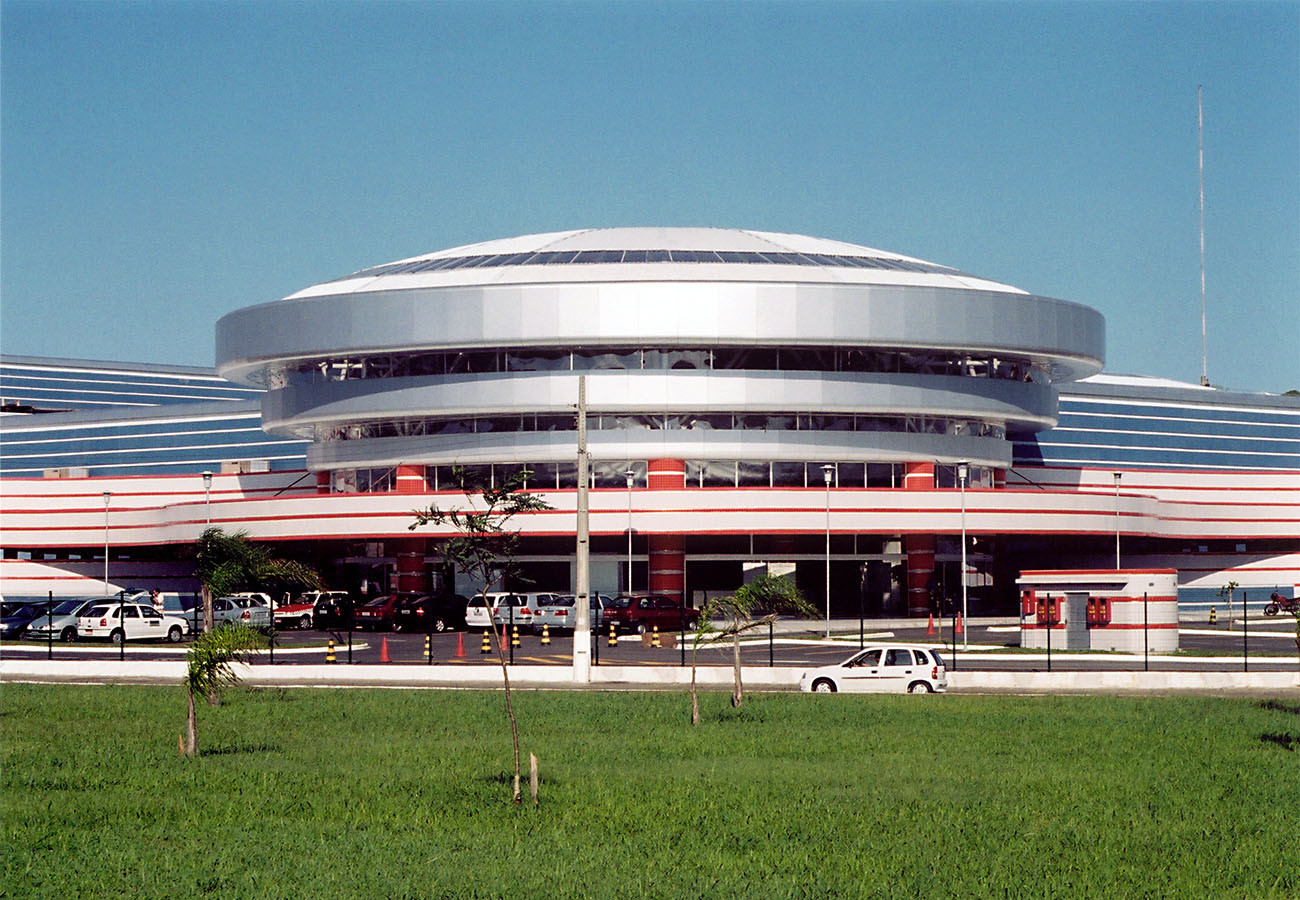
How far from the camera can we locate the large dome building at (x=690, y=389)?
88125 millimetres

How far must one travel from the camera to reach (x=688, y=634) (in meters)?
74.6

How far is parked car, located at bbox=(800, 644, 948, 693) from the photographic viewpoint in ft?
152

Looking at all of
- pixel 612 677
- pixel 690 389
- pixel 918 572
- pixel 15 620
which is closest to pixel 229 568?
pixel 612 677

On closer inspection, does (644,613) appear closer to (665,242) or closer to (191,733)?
(665,242)

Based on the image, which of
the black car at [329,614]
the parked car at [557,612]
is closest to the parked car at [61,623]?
the black car at [329,614]

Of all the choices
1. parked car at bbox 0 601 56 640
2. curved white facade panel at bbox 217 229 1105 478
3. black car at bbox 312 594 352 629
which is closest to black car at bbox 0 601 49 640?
parked car at bbox 0 601 56 640

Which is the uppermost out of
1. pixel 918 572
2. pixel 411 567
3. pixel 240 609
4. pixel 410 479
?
pixel 410 479

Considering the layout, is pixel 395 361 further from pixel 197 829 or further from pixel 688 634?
pixel 197 829

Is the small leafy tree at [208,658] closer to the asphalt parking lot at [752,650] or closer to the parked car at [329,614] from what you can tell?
the asphalt parking lot at [752,650]

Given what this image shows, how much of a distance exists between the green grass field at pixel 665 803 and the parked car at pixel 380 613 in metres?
38.3

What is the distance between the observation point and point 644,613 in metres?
75.6

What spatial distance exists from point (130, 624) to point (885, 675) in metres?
37.0

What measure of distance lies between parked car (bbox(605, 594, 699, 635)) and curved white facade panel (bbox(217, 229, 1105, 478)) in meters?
13.8

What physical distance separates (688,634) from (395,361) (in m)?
26.2
